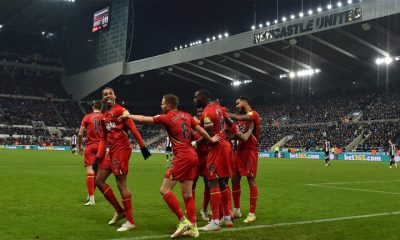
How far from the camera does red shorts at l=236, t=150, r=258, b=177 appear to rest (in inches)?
339

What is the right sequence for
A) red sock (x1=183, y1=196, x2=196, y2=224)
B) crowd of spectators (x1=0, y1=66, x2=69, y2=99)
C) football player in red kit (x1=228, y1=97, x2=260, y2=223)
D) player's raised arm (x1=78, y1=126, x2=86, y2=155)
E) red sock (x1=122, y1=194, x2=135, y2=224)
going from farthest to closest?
crowd of spectators (x1=0, y1=66, x2=69, y2=99)
player's raised arm (x1=78, y1=126, x2=86, y2=155)
football player in red kit (x1=228, y1=97, x2=260, y2=223)
red sock (x1=122, y1=194, x2=135, y2=224)
red sock (x1=183, y1=196, x2=196, y2=224)

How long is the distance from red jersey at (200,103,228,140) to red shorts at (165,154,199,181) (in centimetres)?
79

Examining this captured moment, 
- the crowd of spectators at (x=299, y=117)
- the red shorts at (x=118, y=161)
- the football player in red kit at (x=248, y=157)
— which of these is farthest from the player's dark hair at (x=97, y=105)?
the crowd of spectators at (x=299, y=117)

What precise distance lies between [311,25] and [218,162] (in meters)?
34.3

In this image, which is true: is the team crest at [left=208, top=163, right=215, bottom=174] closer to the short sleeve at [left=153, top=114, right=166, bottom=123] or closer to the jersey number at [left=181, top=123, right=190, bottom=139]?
the jersey number at [left=181, top=123, right=190, bottom=139]

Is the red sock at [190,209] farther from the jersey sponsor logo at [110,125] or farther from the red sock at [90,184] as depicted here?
the red sock at [90,184]

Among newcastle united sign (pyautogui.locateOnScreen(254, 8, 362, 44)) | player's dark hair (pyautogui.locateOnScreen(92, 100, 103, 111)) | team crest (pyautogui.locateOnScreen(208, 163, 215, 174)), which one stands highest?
newcastle united sign (pyautogui.locateOnScreen(254, 8, 362, 44))

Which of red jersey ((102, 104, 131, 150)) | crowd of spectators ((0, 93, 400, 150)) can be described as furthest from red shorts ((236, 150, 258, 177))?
crowd of spectators ((0, 93, 400, 150))

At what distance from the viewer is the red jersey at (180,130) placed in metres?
7.13

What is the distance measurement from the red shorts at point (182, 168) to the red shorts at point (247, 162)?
1.75m

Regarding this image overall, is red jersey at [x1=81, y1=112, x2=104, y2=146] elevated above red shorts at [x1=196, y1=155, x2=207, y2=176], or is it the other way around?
red jersey at [x1=81, y1=112, x2=104, y2=146]

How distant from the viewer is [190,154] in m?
7.19

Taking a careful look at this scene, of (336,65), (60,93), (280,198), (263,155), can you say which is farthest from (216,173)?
(60,93)

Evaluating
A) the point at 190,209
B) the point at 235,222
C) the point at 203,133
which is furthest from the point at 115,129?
the point at 235,222
